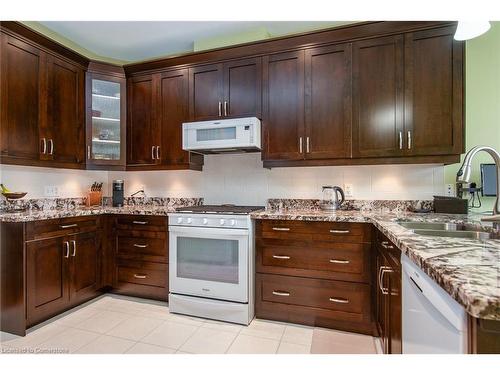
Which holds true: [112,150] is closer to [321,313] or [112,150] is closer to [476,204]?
[321,313]

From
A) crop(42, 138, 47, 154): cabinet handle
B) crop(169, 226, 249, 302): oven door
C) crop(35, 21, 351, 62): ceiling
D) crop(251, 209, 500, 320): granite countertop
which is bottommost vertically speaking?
crop(169, 226, 249, 302): oven door

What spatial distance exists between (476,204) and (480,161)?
0.35 m

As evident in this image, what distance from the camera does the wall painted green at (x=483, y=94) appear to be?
2.13 metres

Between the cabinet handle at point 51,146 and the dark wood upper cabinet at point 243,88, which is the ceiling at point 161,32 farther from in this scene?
the cabinet handle at point 51,146

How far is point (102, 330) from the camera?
2.04m

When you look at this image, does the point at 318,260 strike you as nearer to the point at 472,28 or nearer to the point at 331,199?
the point at 331,199

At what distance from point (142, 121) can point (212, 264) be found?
1757mm

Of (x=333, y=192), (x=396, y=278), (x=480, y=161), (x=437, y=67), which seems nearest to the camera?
(x=396, y=278)

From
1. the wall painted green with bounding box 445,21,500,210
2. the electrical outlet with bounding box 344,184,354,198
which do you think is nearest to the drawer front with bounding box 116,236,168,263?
the electrical outlet with bounding box 344,184,354,198

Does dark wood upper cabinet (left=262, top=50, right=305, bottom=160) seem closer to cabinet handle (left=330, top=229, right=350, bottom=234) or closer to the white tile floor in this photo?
cabinet handle (left=330, top=229, right=350, bottom=234)

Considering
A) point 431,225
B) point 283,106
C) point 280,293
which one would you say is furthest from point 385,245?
point 283,106

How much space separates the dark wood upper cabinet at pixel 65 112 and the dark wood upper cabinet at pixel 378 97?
2735 mm

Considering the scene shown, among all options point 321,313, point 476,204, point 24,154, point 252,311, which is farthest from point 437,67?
point 24,154

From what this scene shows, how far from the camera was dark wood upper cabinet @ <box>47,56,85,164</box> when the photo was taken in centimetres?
251
